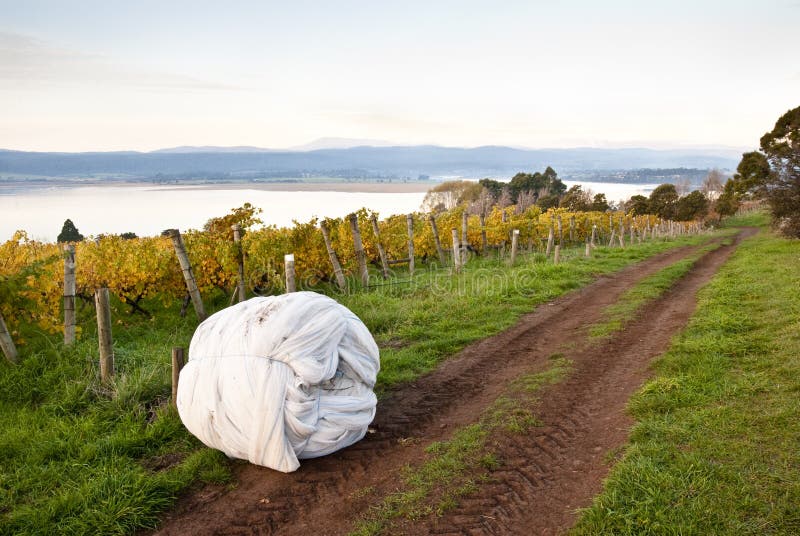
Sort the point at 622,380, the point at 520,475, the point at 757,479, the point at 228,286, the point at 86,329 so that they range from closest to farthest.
A: the point at 757,479 → the point at 520,475 → the point at 622,380 → the point at 86,329 → the point at 228,286

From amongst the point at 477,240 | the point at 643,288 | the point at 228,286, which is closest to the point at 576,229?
→ the point at 477,240

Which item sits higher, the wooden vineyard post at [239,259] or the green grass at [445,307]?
the wooden vineyard post at [239,259]

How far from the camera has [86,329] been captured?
8.46m

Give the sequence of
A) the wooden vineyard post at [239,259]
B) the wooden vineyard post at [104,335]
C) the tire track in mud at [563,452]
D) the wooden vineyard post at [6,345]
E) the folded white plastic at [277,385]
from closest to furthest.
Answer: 1. the tire track in mud at [563,452]
2. the folded white plastic at [277,385]
3. the wooden vineyard post at [104,335]
4. the wooden vineyard post at [6,345]
5. the wooden vineyard post at [239,259]

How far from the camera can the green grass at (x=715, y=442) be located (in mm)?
3510

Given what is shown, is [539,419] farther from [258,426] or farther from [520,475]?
[258,426]

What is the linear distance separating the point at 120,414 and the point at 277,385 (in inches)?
99.9

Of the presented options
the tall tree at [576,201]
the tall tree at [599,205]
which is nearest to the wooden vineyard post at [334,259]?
the tall tree at [576,201]

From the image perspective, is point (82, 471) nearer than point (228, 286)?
Yes

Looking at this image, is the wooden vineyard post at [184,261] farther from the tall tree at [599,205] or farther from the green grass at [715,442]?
the tall tree at [599,205]

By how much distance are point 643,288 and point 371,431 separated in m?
9.27

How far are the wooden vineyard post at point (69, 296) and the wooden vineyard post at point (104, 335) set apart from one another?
4.13 feet

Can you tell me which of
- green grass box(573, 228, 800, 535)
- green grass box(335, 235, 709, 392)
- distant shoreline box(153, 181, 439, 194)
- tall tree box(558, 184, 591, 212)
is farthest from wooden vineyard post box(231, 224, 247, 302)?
distant shoreline box(153, 181, 439, 194)

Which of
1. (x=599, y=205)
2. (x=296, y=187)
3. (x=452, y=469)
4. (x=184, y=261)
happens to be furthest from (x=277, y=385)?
(x=296, y=187)
